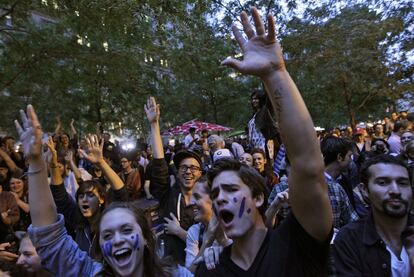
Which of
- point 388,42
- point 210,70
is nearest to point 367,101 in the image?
point 388,42

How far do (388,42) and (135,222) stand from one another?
20496mm

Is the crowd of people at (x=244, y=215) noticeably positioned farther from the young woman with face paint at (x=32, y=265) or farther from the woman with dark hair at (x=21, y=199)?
the woman with dark hair at (x=21, y=199)

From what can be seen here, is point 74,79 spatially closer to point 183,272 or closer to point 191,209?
point 191,209

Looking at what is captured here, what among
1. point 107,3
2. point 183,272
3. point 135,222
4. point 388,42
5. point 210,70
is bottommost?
point 183,272

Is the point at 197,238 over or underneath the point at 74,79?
underneath

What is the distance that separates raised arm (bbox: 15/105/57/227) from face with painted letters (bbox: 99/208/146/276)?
1.03 ft

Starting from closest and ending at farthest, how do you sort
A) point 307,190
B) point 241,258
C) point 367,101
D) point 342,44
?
point 307,190
point 241,258
point 342,44
point 367,101

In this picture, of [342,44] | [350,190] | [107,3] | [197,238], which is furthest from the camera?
[342,44]

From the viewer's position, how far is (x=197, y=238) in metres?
3.42

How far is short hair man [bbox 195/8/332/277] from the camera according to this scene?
1584 mm

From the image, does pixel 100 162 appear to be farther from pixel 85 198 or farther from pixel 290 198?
pixel 290 198

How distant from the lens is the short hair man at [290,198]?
5.20 feet

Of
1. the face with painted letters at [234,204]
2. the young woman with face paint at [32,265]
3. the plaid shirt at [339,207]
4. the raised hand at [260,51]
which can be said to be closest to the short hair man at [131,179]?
the plaid shirt at [339,207]

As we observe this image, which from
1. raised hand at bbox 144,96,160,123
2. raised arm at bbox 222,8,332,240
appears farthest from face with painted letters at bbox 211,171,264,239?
raised hand at bbox 144,96,160,123
